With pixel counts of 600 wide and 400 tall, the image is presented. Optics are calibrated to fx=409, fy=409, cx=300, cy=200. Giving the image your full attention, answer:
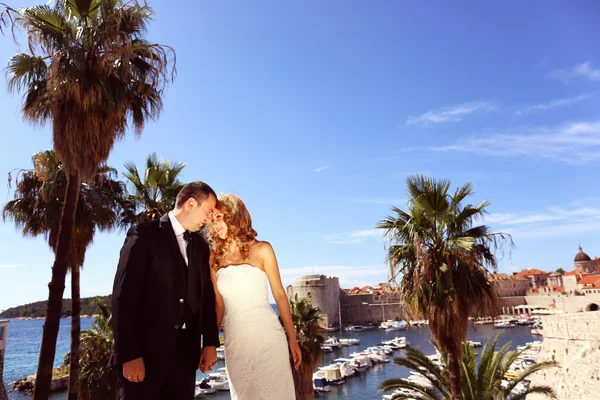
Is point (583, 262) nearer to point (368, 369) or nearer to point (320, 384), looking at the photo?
point (368, 369)

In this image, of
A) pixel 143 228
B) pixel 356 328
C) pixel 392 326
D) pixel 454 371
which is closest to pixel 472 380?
pixel 454 371

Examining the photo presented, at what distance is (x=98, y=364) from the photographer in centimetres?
1177

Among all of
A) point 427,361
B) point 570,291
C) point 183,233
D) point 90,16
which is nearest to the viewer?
point 183,233

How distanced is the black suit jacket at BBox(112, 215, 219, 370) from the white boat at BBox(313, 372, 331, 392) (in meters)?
44.6

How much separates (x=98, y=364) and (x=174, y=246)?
10985 mm

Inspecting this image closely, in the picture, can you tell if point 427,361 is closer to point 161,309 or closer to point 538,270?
point 161,309

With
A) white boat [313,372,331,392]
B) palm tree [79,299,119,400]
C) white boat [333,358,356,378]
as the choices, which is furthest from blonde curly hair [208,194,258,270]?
white boat [333,358,356,378]

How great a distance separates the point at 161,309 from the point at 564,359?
89.8 ft

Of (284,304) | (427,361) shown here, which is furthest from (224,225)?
(427,361)

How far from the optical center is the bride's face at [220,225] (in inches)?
134

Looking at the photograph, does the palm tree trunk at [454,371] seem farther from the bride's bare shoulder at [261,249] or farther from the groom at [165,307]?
the groom at [165,307]

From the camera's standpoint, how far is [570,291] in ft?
294

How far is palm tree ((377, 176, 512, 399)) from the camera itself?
8648 mm

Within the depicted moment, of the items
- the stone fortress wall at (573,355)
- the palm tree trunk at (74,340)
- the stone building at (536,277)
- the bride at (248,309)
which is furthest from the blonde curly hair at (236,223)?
the stone building at (536,277)
